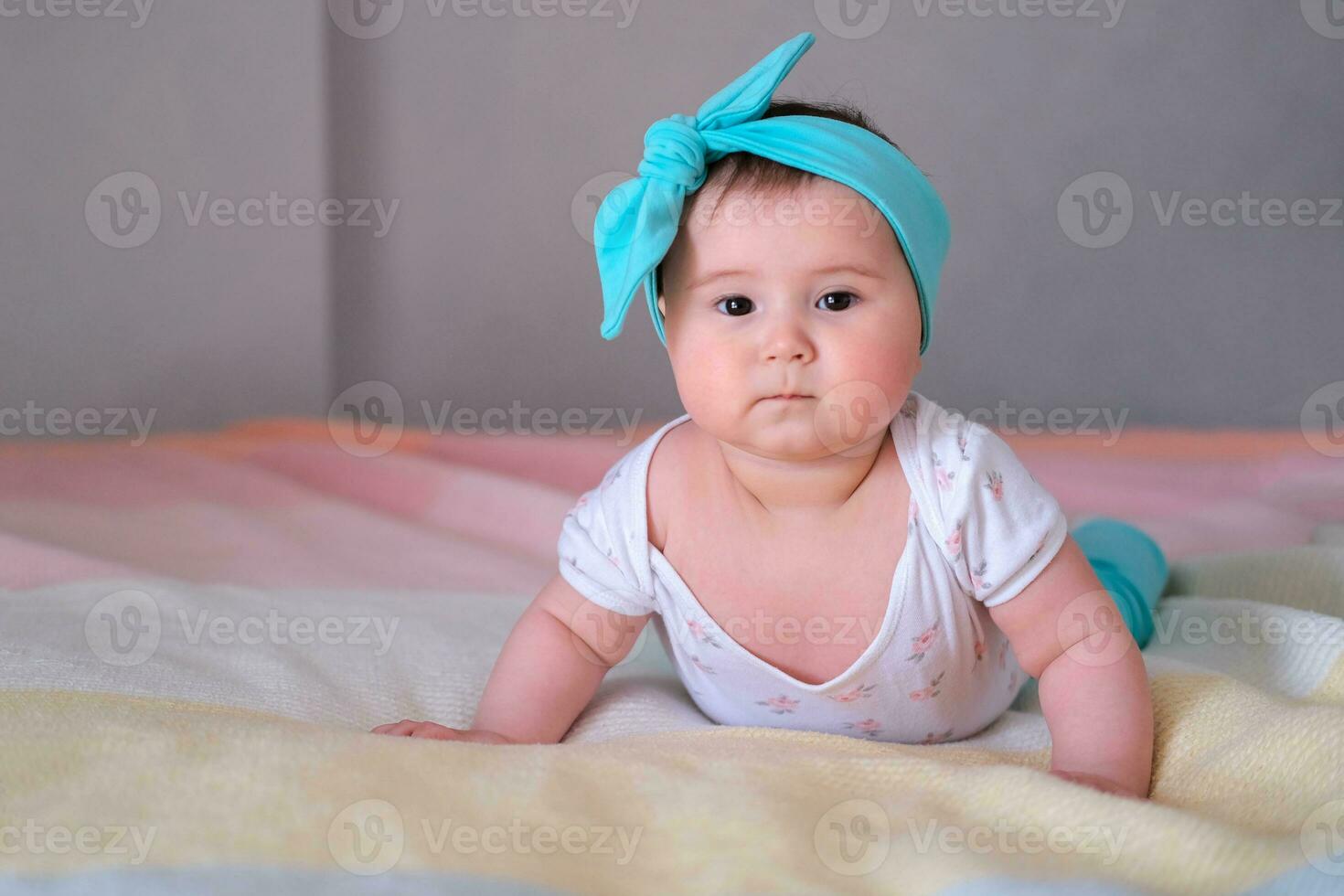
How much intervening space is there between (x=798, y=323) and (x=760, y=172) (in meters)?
0.13

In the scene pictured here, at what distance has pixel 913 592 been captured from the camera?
98cm

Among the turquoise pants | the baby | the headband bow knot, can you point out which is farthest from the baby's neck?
the turquoise pants

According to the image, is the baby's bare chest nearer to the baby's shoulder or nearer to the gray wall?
the baby's shoulder

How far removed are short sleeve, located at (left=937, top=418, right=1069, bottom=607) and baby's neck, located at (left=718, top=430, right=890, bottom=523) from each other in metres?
0.07

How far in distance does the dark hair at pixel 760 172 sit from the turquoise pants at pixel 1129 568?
53 cm

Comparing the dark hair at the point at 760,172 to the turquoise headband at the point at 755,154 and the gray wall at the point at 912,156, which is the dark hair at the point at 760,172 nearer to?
the turquoise headband at the point at 755,154

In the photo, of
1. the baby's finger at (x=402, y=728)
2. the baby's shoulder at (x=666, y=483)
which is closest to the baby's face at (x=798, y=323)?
A: the baby's shoulder at (x=666, y=483)

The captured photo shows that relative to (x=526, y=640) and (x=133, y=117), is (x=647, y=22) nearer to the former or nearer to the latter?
(x=133, y=117)

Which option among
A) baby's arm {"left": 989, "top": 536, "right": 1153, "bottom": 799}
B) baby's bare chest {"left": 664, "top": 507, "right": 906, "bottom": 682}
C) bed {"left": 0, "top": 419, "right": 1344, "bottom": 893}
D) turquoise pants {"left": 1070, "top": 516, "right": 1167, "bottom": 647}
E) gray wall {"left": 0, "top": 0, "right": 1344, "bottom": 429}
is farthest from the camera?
gray wall {"left": 0, "top": 0, "right": 1344, "bottom": 429}

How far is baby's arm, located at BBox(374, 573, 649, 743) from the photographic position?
102 cm

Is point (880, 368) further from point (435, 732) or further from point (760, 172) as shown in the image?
point (435, 732)

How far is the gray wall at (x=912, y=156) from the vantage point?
270cm

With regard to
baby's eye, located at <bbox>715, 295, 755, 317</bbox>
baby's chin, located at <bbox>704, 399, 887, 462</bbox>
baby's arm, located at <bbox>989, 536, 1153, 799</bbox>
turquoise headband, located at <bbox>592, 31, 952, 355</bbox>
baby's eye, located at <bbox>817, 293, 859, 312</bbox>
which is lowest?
baby's arm, located at <bbox>989, 536, 1153, 799</bbox>

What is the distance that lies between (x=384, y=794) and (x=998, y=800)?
36cm
